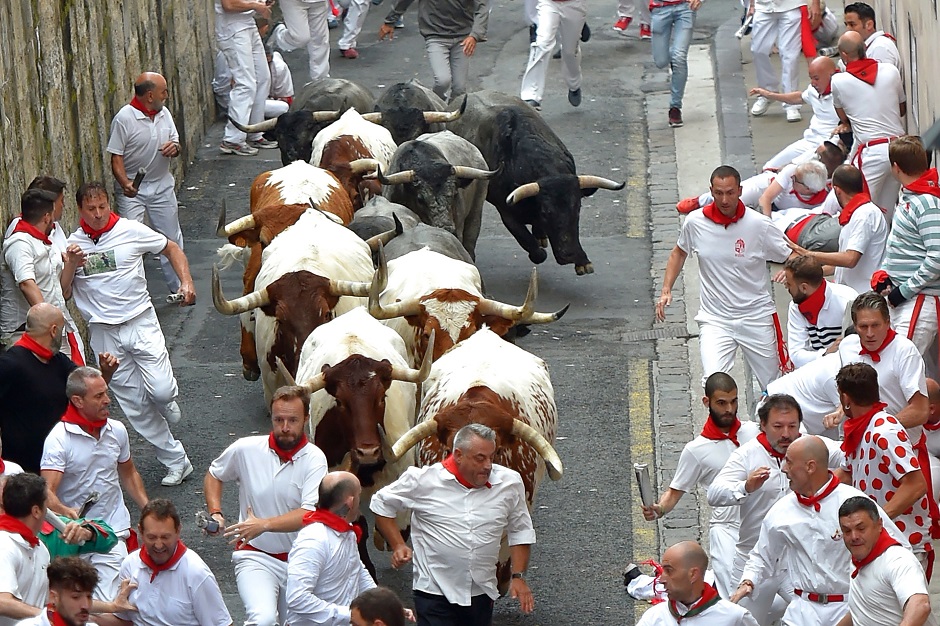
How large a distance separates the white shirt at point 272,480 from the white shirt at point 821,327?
3.27 meters

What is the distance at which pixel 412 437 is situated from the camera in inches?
355

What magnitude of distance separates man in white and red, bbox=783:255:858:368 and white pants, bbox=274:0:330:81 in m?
10.3

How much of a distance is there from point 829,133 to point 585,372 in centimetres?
319

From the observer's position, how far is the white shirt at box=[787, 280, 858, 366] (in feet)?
32.9

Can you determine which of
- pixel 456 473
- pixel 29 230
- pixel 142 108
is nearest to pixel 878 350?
pixel 456 473

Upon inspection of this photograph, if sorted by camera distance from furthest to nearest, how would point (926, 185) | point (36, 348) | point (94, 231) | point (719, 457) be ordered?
point (94, 231)
point (926, 185)
point (36, 348)
point (719, 457)

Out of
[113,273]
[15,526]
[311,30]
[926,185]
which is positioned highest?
[926,185]

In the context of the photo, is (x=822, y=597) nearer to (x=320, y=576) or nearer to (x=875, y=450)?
(x=875, y=450)

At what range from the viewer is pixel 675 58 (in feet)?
58.3

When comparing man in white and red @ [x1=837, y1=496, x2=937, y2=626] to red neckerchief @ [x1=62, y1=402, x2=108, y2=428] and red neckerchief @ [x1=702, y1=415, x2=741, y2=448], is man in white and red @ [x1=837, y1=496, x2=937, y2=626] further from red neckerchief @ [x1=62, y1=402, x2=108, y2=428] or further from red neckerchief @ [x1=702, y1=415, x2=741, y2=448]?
red neckerchief @ [x1=62, y1=402, x2=108, y2=428]

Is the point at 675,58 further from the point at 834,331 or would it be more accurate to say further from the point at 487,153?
the point at 834,331

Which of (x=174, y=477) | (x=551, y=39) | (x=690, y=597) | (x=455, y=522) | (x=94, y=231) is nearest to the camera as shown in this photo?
(x=690, y=597)

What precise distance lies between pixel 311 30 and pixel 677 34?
4.42m

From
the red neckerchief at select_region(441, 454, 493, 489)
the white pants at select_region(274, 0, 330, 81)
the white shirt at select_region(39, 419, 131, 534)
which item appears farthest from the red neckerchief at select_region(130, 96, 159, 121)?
the red neckerchief at select_region(441, 454, 493, 489)
